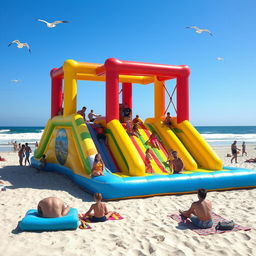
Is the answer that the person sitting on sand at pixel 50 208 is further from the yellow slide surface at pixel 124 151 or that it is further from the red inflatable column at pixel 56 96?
the red inflatable column at pixel 56 96

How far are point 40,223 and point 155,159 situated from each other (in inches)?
169

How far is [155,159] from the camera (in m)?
8.01

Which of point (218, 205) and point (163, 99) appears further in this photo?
point (163, 99)

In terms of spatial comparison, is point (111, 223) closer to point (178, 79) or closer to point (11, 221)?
point (11, 221)

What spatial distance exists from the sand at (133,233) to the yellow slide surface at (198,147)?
53.0 inches

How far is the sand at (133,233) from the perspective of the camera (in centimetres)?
370

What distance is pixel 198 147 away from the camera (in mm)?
8250

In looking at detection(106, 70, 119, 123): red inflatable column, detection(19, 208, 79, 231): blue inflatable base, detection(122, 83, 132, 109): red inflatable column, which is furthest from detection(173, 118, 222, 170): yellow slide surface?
detection(19, 208, 79, 231): blue inflatable base

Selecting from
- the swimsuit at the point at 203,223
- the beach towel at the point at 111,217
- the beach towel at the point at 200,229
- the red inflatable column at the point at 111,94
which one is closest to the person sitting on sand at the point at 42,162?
the red inflatable column at the point at 111,94

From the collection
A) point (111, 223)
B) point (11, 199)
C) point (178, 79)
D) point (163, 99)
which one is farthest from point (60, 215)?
point (163, 99)

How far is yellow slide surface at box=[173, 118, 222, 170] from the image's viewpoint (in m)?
7.80

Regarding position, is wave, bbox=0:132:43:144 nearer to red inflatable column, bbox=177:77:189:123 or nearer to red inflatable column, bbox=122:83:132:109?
red inflatable column, bbox=122:83:132:109

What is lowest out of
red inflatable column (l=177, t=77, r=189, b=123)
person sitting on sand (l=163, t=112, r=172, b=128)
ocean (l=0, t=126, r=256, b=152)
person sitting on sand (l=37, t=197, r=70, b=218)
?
ocean (l=0, t=126, r=256, b=152)

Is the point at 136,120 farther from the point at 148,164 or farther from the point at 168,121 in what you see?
the point at 148,164
